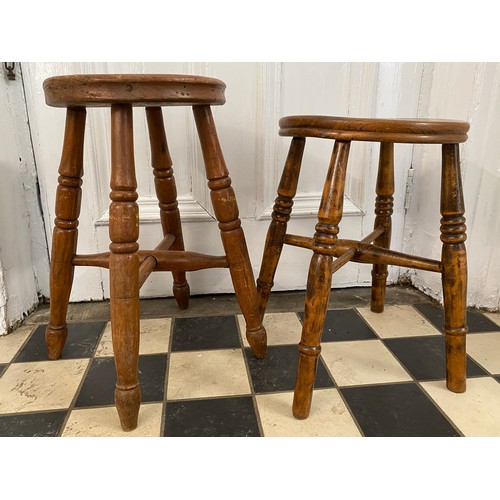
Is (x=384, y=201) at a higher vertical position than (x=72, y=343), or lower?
higher

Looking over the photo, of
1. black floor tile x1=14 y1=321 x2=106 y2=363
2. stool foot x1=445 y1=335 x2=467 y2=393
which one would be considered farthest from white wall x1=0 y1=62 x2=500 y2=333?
stool foot x1=445 y1=335 x2=467 y2=393

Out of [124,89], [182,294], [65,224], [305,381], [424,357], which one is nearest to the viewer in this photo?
[124,89]

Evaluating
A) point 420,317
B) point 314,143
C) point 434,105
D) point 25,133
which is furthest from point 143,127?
point 420,317

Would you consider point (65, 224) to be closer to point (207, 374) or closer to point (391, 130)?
point (207, 374)

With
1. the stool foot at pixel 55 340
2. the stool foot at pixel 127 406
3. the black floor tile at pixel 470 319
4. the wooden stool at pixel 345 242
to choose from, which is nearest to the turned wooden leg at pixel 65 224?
the stool foot at pixel 55 340

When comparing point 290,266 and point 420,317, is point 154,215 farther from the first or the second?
point 420,317

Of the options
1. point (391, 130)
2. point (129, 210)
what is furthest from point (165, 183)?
point (391, 130)

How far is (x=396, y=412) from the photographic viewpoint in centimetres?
86

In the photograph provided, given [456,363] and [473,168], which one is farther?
[473,168]

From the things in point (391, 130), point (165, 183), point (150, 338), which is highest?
point (391, 130)

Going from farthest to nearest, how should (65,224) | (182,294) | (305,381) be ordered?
(182,294), (65,224), (305,381)

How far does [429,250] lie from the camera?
1.36 meters

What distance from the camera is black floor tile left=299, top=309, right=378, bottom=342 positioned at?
1149mm

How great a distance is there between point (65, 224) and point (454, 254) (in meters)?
0.81
